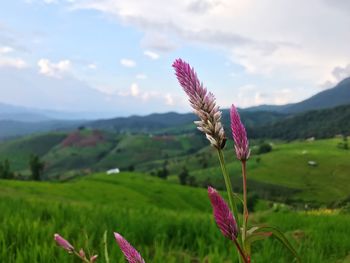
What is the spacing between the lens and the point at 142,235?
706 cm

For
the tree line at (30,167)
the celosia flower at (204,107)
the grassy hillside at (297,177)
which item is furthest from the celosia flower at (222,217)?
the grassy hillside at (297,177)

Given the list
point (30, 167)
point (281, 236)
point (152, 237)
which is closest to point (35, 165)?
point (30, 167)

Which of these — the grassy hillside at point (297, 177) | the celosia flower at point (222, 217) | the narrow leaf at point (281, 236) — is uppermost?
the celosia flower at point (222, 217)

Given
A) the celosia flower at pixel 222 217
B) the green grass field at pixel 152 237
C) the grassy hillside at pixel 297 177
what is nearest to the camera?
the celosia flower at pixel 222 217

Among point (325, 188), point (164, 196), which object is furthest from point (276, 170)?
point (164, 196)

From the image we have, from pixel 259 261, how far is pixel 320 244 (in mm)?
2398

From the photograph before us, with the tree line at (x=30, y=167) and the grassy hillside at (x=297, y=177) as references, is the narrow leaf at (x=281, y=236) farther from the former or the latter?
the grassy hillside at (x=297, y=177)

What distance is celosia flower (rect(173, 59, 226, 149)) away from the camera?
3.64ft

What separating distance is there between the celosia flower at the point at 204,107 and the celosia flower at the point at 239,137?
0.27ft

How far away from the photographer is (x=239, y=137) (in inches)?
47.2

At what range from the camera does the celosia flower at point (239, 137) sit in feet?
3.86

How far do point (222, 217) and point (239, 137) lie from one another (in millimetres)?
222

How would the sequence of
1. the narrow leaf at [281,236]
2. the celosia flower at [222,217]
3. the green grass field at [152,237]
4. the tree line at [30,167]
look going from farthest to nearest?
1. the tree line at [30,167]
2. the green grass field at [152,237]
3. the narrow leaf at [281,236]
4. the celosia flower at [222,217]

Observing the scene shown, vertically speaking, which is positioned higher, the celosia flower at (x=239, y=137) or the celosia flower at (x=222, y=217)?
the celosia flower at (x=239, y=137)
